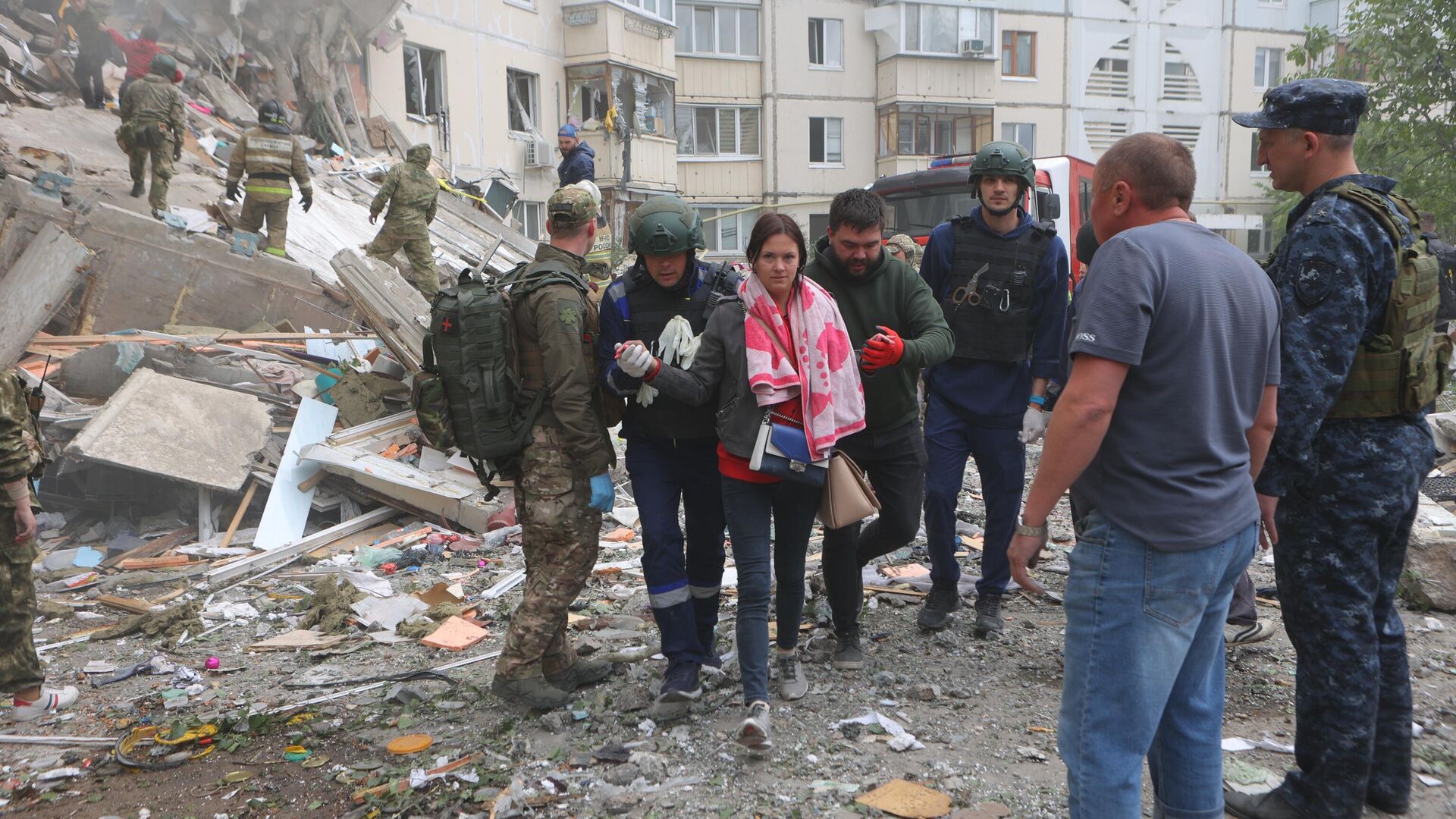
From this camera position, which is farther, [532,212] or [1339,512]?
[532,212]

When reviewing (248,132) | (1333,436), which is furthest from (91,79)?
(1333,436)

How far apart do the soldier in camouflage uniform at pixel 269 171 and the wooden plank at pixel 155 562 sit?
5.26 metres

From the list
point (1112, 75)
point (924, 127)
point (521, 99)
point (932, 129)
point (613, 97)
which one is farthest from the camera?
point (1112, 75)

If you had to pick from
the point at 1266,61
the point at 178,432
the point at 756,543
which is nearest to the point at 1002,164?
the point at 756,543

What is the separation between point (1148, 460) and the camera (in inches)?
→ 86.0

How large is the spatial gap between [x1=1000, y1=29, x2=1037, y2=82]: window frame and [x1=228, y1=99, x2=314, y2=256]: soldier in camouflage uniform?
82.7 feet

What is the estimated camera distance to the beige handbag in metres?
3.54

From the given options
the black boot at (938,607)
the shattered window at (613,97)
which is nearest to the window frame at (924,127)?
the shattered window at (613,97)

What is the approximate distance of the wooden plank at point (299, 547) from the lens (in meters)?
6.00

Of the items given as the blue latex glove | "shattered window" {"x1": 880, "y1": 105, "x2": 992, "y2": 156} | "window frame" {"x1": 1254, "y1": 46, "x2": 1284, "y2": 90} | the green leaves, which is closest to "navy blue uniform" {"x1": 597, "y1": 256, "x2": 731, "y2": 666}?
the blue latex glove

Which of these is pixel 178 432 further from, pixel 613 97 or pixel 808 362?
pixel 613 97

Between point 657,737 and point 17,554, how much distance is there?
2.74 meters

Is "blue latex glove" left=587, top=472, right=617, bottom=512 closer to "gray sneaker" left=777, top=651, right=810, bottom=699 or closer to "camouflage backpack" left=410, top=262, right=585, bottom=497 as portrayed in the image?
"camouflage backpack" left=410, top=262, right=585, bottom=497

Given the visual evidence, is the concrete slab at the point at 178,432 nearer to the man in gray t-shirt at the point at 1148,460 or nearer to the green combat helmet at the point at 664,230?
the green combat helmet at the point at 664,230
